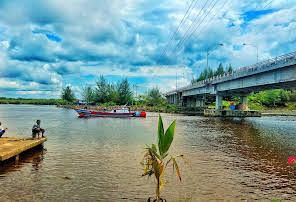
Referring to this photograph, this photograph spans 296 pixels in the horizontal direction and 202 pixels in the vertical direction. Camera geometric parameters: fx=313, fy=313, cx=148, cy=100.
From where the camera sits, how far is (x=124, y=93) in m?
152

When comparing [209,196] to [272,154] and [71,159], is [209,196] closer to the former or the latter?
[71,159]

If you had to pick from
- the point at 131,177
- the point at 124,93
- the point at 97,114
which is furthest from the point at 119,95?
the point at 131,177

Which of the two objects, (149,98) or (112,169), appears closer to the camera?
(112,169)

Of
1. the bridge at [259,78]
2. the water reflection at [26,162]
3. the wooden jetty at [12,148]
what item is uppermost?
the bridge at [259,78]

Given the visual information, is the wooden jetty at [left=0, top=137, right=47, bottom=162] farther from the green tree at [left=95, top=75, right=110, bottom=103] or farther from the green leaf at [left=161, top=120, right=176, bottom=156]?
the green tree at [left=95, top=75, right=110, bottom=103]

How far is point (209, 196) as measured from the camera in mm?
12586

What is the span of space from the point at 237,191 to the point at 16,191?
912cm

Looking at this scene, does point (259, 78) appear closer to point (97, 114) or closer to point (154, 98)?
point (97, 114)

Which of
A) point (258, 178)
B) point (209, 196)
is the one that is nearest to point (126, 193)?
point (209, 196)

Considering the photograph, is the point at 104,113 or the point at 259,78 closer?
the point at 259,78

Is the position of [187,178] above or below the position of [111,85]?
below

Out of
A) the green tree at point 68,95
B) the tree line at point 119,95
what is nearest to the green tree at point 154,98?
the tree line at point 119,95

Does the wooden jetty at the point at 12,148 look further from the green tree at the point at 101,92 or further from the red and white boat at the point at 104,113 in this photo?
the green tree at the point at 101,92

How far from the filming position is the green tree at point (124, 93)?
150500 mm
